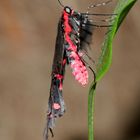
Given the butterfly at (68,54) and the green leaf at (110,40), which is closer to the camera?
the green leaf at (110,40)

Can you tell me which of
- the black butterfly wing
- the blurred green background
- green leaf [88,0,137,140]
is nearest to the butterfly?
the black butterfly wing

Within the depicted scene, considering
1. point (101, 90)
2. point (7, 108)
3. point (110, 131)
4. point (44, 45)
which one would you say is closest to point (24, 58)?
point (44, 45)

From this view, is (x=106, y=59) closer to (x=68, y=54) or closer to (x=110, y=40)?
(x=110, y=40)

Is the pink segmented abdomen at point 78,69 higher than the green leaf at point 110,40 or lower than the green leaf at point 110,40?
lower

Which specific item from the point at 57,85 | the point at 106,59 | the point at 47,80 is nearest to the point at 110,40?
the point at 106,59

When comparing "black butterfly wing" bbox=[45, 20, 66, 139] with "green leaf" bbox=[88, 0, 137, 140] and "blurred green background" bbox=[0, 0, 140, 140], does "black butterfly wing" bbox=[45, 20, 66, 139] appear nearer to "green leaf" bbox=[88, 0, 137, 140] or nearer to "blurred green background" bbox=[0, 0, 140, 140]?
"green leaf" bbox=[88, 0, 137, 140]

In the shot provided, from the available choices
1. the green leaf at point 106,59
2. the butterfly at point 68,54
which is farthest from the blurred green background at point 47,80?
the green leaf at point 106,59

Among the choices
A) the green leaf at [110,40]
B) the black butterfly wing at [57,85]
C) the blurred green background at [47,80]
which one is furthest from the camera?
the blurred green background at [47,80]

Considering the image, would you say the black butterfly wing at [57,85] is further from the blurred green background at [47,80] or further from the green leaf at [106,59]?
the blurred green background at [47,80]
